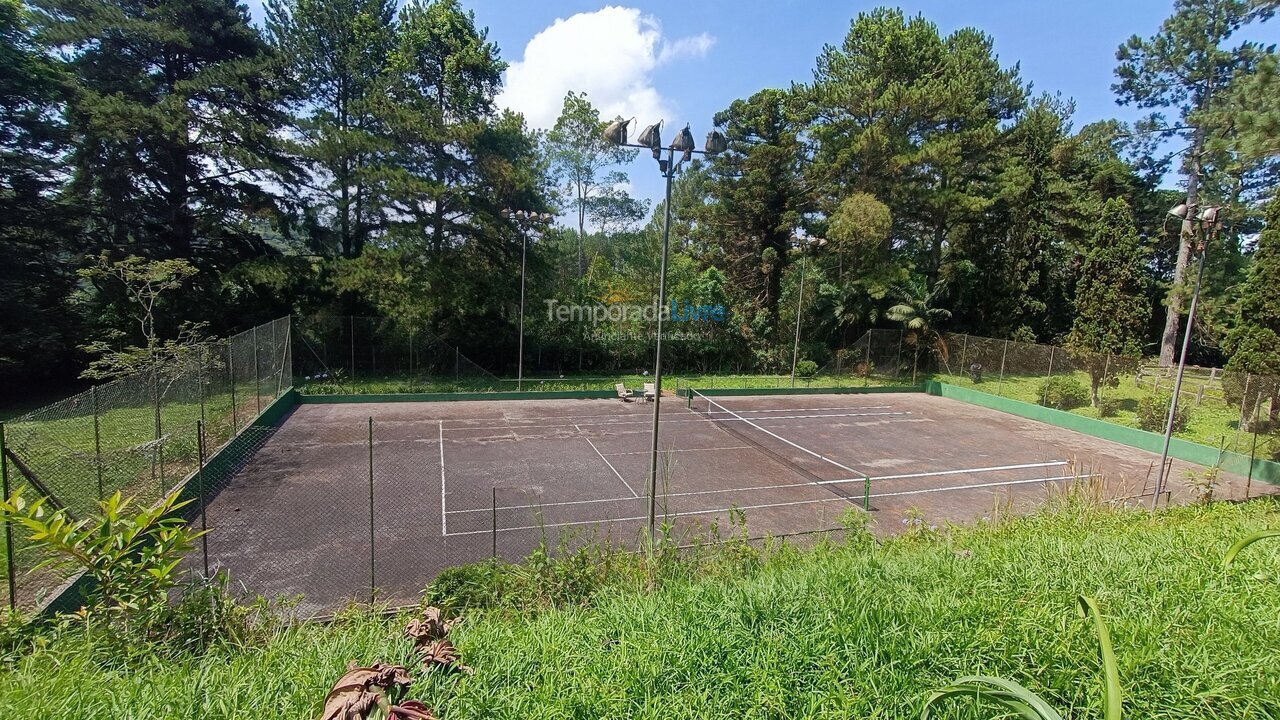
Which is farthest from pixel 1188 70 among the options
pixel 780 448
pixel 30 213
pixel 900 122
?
pixel 30 213

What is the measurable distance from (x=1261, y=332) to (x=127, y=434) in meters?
27.3

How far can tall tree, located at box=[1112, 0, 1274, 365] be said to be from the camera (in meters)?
25.0

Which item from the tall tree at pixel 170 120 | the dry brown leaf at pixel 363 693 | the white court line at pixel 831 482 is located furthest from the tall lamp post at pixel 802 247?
the dry brown leaf at pixel 363 693

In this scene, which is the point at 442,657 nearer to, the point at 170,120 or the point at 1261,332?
the point at 1261,332

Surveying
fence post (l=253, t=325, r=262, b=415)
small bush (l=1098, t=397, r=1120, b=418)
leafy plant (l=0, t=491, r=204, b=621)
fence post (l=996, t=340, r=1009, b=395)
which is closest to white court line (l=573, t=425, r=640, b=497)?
leafy plant (l=0, t=491, r=204, b=621)

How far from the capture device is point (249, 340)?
14.3 m

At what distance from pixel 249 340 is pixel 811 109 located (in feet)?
84.2

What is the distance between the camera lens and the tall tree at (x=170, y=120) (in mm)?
18156

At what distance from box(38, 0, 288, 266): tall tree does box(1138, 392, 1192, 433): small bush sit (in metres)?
31.7

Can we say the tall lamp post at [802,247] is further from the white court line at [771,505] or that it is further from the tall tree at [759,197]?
the white court line at [771,505]

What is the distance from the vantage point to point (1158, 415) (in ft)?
55.6

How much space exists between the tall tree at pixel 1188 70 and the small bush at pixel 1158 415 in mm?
9744

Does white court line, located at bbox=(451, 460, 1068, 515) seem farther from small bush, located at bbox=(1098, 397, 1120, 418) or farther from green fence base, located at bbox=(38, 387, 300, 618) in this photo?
small bush, located at bbox=(1098, 397, 1120, 418)

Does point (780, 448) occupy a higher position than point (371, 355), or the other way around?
point (371, 355)
